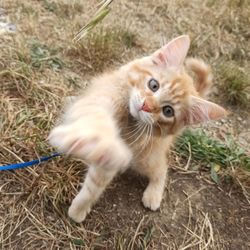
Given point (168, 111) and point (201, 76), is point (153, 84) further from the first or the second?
point (201, 76)

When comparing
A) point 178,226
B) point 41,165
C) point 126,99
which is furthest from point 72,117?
point 178,226

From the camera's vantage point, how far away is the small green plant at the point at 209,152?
2.09 metres

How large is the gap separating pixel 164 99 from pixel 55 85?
81 centimetres

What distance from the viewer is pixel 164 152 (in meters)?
1.82

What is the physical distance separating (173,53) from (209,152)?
26.7 inches

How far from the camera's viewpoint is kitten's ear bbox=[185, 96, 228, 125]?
Answer: 5.05ft

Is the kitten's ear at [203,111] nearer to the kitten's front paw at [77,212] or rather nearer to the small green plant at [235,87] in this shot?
the kitten's front paw at [77,212]

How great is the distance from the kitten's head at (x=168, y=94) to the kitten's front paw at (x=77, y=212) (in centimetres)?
39

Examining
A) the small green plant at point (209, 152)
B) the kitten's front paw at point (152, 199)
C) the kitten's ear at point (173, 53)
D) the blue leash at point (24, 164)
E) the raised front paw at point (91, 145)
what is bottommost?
the small green plant at point (209, 152)

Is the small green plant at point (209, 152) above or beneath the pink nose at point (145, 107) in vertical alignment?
beneath

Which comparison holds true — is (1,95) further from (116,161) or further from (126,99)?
(116,161)

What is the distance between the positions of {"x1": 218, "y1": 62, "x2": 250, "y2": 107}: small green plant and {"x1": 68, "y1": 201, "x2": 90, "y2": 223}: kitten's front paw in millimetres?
1206

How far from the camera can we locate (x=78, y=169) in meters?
1.83

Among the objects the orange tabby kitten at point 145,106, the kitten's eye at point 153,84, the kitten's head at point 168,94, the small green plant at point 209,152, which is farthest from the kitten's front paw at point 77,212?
the small green plant at point 209,152
